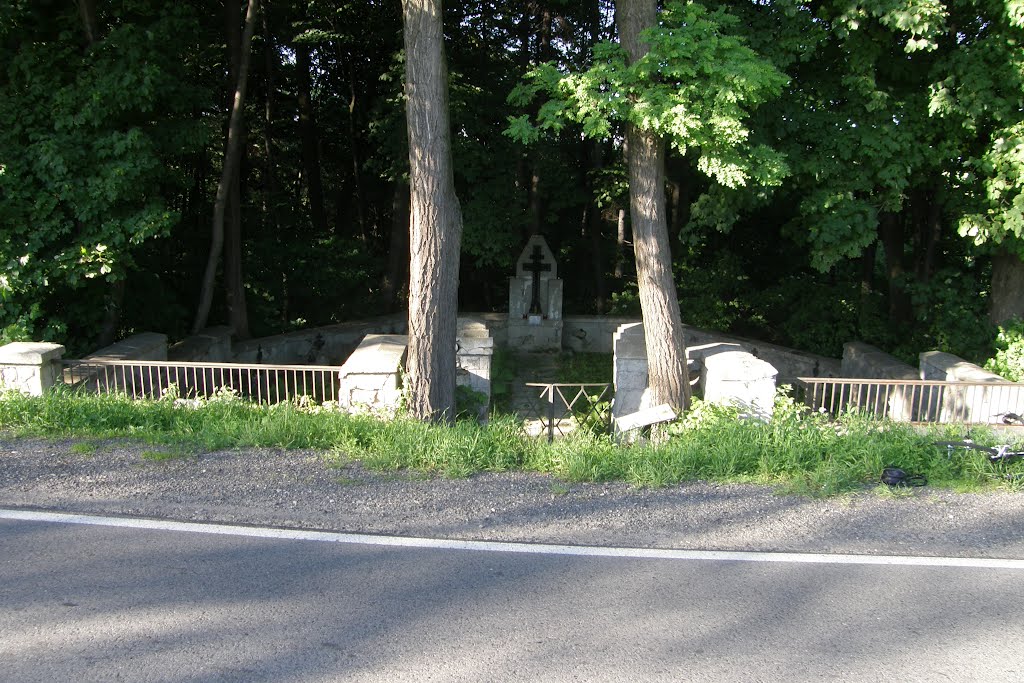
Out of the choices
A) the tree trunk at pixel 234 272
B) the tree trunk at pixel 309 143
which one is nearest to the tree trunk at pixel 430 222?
the tree trunk at pixel 234 272

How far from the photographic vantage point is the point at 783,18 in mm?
10945

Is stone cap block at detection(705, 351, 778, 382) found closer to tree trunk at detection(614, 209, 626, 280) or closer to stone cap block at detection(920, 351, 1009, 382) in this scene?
stone cap block at detection(920, 351, 1009, 382)

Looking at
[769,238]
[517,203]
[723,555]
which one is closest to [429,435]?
[723,555]

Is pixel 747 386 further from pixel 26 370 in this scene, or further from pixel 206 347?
pixel 206 347

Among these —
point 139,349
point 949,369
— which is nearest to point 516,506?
point 949,369

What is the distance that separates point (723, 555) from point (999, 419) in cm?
498

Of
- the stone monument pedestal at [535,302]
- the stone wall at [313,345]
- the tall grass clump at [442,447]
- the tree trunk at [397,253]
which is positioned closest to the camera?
the tall grass clump at [442,447]

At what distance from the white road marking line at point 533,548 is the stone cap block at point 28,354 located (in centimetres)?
372

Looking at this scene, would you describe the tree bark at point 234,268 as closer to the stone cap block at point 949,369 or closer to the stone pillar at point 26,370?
the stone pillar at point 26,370

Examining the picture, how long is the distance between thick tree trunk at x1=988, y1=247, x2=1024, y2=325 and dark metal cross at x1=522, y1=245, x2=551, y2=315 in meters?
8.22

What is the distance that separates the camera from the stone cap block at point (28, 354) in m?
8.50

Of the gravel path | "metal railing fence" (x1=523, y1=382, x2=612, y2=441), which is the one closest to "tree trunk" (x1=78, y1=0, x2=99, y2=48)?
the gravel path

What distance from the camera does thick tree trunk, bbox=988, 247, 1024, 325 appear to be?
12.1 meters

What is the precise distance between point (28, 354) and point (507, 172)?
33.7 feet
